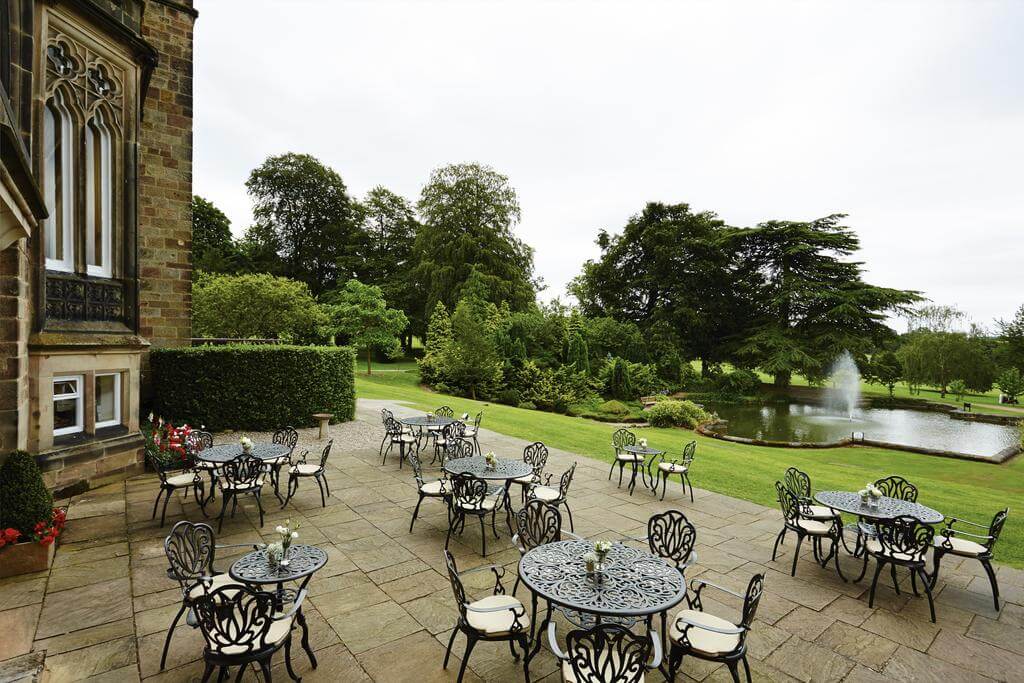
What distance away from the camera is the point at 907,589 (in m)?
5.36

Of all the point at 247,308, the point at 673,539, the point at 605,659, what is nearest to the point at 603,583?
the point at 605,659

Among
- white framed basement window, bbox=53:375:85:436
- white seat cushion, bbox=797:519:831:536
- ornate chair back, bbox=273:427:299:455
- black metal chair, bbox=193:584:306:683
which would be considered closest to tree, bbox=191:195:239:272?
white framed basement window, bbox=53:375:85:436

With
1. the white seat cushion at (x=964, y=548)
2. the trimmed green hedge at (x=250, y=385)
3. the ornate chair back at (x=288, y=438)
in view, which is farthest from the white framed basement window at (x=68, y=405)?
the white seat cushion at (x=964, y=548)

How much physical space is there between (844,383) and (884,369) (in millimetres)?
3452

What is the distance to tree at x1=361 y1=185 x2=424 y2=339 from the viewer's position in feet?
129

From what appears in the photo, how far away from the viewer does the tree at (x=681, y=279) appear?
118 feet

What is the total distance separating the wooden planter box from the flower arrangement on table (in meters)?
3.57

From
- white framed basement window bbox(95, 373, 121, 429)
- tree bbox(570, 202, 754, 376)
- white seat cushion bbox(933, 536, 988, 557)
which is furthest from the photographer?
tree bbox(570, 202, 754, 376)

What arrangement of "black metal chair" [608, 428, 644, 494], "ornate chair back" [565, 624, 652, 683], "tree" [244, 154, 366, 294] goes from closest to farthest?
"ornate chair back" [565, 624, 652, 683], "black metal chair" [608, 428, 644, 494], "tree" [244, 154, 366, 294]

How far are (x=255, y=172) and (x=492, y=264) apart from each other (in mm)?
22994

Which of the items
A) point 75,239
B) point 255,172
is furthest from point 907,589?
point 255,172

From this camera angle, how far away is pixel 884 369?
3306 centimetres

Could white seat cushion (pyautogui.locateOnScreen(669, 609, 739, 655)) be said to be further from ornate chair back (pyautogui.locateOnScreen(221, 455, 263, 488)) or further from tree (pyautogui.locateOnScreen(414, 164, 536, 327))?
tree (pyautogui.locateOnScreen(414, 164, 536, 327))

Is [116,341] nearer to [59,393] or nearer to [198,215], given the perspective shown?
[59,393]
